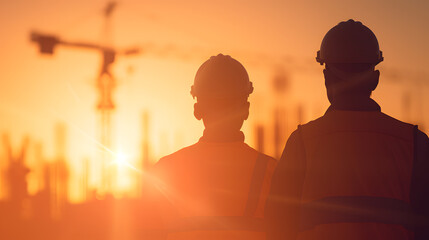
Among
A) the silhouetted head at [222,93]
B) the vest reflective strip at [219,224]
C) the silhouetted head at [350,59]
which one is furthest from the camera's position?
the silhouetted head at [222,93]

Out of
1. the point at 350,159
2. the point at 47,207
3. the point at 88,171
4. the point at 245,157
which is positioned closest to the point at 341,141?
the point at 350,159

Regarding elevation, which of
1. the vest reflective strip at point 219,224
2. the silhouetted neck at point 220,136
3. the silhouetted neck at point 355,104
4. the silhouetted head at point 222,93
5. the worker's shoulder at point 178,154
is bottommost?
the vest reflective strip at point 219,224

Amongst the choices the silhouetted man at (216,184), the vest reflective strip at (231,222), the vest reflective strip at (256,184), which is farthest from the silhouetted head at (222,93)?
the vest reflective strip at (231,222)

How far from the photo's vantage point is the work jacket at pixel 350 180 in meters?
5.21

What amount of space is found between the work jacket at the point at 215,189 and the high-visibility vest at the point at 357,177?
0.95 m

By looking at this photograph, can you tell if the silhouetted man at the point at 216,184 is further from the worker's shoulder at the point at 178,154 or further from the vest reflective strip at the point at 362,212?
the vest reflective strip at the point at 362,212

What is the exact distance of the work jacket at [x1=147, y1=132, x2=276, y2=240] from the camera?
20.4 feet

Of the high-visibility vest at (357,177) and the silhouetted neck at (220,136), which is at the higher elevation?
the silhouetted neck at (220,136)

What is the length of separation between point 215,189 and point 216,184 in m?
0.04

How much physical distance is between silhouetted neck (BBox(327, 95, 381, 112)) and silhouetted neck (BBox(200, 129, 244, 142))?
3.87ft

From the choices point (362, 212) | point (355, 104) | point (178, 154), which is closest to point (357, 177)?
point (362, 212)

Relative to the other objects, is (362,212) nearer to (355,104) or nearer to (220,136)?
(355,104)

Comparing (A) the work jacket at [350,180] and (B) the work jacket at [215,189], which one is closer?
(A) the work jacket at [350,180]

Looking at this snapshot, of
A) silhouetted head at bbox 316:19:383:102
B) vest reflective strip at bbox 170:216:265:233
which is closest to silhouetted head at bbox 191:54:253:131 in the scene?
vest reflective strip at bbox 170:216:265:233
